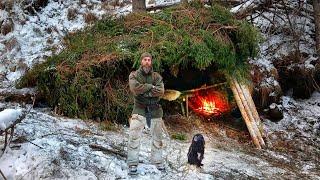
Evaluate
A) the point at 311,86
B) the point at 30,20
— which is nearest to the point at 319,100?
the point at 311,86

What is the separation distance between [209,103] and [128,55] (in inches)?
104

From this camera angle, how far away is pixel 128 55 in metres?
8.85

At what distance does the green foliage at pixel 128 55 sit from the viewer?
343 inches

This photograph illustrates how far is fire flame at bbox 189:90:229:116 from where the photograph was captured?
33.9 feet

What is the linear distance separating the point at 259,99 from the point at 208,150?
3.35 meters

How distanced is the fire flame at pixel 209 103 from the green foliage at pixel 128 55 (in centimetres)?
110

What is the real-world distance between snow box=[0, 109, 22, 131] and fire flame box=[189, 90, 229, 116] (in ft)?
17.1

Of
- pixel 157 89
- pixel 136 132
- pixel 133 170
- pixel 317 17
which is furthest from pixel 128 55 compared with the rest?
pixel 317 17

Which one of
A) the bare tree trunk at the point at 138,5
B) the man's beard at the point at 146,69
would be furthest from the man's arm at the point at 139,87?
the bare tree trunk at the point at 138,5

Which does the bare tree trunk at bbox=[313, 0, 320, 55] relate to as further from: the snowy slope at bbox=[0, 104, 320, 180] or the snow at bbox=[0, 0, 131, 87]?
the snow at bbox=[0, 0, 131, 87]

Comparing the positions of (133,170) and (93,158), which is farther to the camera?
(93,158)

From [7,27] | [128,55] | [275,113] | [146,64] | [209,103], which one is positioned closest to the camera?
[146,64]

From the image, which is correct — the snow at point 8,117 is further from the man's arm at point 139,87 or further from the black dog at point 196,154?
the black dog at point 196,154

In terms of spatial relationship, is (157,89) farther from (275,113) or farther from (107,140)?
(275,113)
